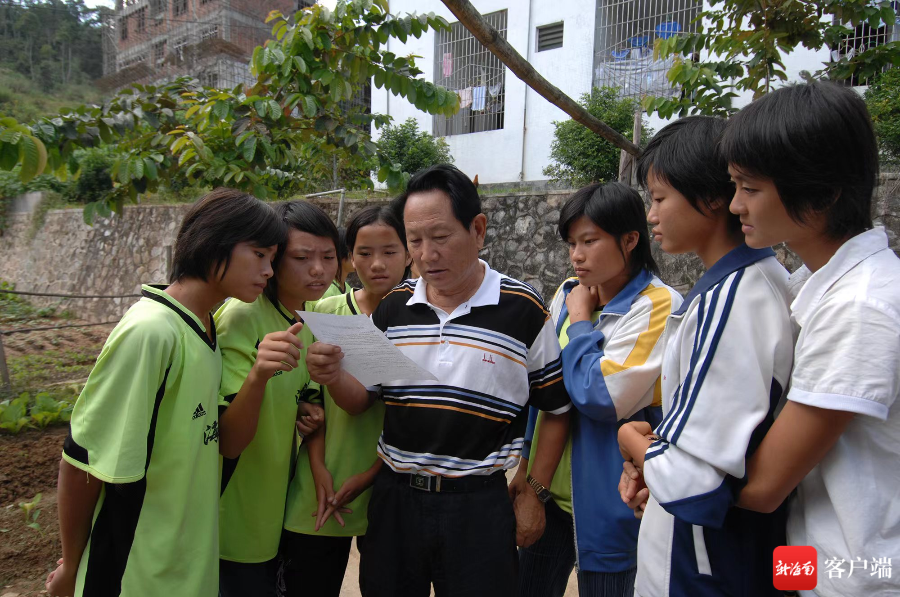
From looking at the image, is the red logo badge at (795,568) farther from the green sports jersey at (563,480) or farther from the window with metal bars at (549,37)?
the window with metal bars at (549,37)

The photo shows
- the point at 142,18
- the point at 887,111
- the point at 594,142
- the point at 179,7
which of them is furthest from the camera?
the point at 179,7

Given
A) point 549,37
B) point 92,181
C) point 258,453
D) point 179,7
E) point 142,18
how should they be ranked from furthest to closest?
point 179,7 < point 142,18 < point 92,181 < point 549,37 < point 258,453

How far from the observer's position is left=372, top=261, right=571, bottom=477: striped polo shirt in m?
1.49

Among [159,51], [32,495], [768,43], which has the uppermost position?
[159,51]

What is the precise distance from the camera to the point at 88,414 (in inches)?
51.4

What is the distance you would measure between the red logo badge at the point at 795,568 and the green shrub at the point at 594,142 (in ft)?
26.3

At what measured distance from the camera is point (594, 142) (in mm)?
9016

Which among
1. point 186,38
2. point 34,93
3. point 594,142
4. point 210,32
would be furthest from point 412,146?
point 34,93

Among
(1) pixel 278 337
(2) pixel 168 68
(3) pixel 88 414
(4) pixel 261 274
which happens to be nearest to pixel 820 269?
(1) pixel 278 337

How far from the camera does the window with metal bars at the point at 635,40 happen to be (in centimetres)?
949

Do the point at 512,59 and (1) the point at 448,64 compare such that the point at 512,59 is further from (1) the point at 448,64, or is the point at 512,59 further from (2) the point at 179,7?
(2) the point at 179,7


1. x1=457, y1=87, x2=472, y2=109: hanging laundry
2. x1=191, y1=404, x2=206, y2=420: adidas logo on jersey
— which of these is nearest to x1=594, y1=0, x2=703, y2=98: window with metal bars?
x1=457, y1=87, x2=472, y2=109: hanging laundry

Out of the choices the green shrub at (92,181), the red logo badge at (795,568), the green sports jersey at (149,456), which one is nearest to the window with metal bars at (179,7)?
the green shrub at (92,181)

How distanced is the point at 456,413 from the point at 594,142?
834cm
